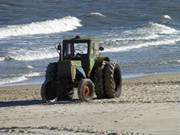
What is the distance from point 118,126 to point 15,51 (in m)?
19.8

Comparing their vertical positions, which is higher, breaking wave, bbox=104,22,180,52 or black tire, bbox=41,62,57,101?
black tire, bbox=41,62,57,101

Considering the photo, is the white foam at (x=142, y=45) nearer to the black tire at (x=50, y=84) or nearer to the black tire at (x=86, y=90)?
the black tire at (x=50, y=84)

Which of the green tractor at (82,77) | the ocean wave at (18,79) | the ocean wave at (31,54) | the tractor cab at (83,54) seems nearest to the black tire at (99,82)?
the green tractor at (82,77)

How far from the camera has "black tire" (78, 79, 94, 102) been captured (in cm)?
1786

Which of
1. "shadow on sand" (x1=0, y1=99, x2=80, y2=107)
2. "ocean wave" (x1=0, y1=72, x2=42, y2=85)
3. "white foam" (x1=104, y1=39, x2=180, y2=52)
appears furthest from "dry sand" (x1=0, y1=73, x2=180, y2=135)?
"white foam" (x1=104, y1=39, x2=180, y2=52)

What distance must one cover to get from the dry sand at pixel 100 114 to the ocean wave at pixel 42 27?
2516 cm

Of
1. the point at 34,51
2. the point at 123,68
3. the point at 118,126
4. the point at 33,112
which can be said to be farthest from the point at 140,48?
the point at 118,126

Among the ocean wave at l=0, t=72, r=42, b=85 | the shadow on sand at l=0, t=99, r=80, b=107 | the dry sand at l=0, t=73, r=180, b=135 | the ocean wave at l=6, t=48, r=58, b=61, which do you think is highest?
the dry sand at l=0, t=73, r=180, b=135

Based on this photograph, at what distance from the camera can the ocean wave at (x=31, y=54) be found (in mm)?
31016

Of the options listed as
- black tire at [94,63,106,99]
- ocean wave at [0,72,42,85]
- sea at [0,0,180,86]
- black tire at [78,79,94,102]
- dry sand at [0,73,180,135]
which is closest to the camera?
dry sand at [0,73,180,135]

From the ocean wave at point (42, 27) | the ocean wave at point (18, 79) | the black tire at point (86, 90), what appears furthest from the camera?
the ocean wave at point (42, 27)

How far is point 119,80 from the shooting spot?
762 inches

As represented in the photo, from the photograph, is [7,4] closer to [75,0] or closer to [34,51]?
[75,0]

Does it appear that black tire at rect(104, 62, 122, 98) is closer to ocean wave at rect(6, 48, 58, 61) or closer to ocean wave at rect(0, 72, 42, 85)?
ocean wave at rect(0, 72, 42, 85)
